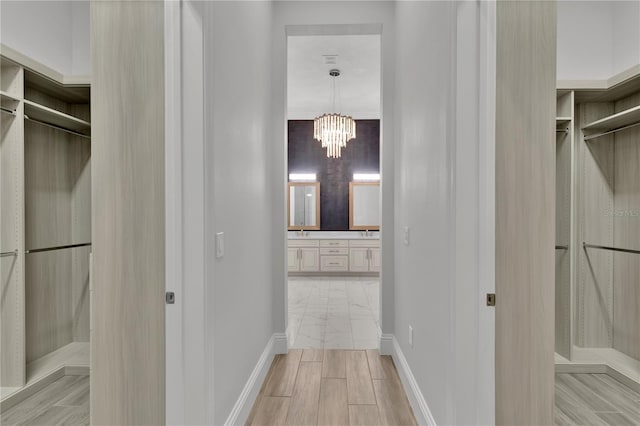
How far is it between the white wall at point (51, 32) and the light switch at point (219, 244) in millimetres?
2274

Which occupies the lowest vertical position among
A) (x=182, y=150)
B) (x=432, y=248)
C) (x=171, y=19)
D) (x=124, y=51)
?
(x=432, y=248)

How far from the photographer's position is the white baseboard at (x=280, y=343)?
3062 mm

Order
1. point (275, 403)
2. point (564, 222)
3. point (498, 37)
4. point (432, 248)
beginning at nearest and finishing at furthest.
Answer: point (498, 37) < point (432, 248) < point (275, 403) < point (564, 222)

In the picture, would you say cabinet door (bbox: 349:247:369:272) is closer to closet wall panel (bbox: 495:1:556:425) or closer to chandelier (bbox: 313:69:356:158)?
chandelier (bbox: 313:69:356:158)

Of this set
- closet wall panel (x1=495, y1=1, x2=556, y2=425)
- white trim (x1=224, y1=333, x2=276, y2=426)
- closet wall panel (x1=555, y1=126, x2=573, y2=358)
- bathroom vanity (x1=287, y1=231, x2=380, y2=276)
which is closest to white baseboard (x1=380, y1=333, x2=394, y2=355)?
white trim (x1=224, y1=333, x2=276, y2=426)

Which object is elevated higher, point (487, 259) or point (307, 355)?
point (487, 259)

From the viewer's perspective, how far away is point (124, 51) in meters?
1.40

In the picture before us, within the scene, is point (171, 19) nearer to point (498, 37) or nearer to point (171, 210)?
point (171, 210)

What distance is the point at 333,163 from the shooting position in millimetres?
7113

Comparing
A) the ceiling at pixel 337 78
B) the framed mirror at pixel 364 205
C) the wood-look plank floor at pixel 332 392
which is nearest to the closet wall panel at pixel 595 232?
the wood-look plank floor at pixel 332 392

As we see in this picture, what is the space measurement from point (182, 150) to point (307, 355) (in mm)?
2243

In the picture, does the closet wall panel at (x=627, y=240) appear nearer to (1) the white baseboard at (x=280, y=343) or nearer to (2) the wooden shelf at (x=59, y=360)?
(1) the white baseboard at (x=280, y=343)

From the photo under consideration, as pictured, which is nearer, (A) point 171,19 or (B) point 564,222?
(A) point 171,19

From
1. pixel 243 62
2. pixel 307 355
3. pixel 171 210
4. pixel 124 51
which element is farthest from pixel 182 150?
pixel 307 355
